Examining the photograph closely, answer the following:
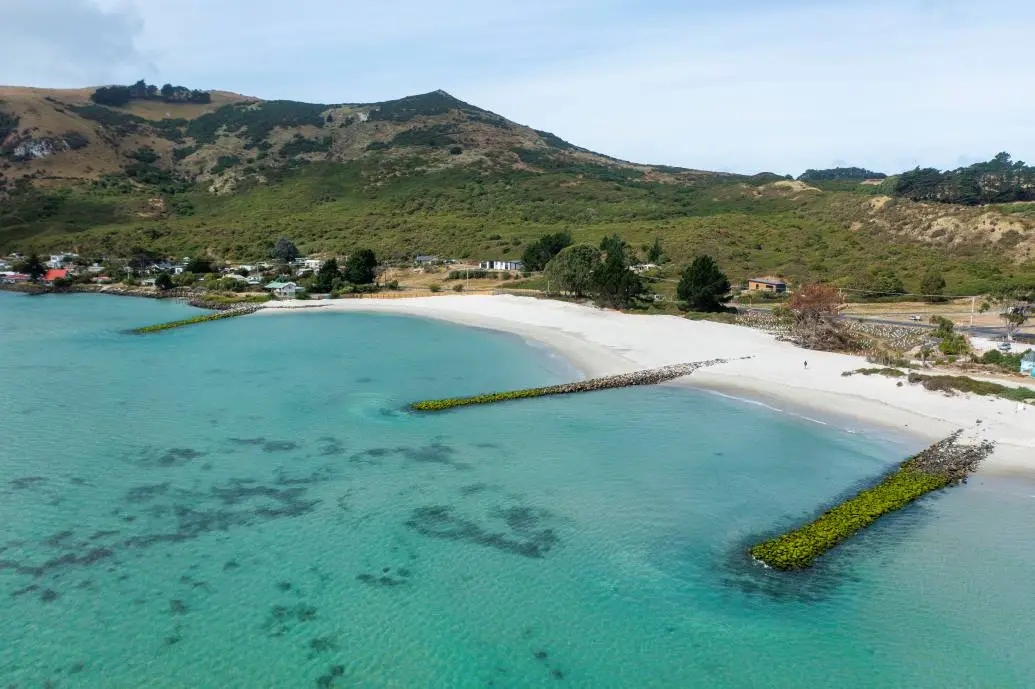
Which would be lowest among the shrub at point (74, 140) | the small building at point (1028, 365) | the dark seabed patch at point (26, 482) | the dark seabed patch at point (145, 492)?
the dark seabed patch at point (26, 482)

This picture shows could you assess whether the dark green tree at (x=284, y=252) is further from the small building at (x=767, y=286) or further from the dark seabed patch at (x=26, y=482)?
the dark seabed patch at (x=26, y=482)

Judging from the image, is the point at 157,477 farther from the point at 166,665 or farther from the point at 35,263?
the point at 35,263

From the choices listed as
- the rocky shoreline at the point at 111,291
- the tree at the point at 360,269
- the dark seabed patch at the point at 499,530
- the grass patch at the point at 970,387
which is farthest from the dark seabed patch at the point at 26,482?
the tree at the point at 360,269

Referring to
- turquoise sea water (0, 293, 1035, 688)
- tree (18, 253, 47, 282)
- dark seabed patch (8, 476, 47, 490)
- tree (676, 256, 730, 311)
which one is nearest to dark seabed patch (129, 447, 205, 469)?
turquoise sea water (0, 293, 1035, 688)

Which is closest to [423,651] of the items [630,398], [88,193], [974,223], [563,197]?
[630,398]

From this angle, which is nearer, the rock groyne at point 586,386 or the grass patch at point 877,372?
the rock groyne at point 586,386

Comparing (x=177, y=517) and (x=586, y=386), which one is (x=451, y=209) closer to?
(x=586, y=386)

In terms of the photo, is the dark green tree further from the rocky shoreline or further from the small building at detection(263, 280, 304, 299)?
the small building at detection(263, 280, 304, 299)
